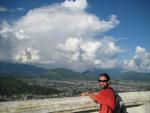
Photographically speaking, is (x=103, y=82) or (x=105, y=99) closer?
(x=105, y=99)

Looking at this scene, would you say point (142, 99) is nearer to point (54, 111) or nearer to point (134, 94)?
point (134, 94)

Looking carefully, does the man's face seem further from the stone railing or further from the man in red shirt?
the stone railing

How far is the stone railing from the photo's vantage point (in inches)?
160

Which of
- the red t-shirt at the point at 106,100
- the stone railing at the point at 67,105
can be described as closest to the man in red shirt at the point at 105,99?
the red t-shirt at the point at 106,100

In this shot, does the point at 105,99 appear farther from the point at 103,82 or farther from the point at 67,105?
the point at 67,105

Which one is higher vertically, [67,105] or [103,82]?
[103,82]

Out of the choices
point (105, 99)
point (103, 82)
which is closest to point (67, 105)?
point (105, 99)

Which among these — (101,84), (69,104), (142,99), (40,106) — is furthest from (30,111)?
(142,99)

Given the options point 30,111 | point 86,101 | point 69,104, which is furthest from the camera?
point 86,101

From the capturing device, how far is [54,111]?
4.45m

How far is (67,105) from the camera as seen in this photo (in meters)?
4.61

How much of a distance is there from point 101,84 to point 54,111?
1.17 m

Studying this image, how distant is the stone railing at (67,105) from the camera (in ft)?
13.3

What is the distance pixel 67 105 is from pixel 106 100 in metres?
0.69
